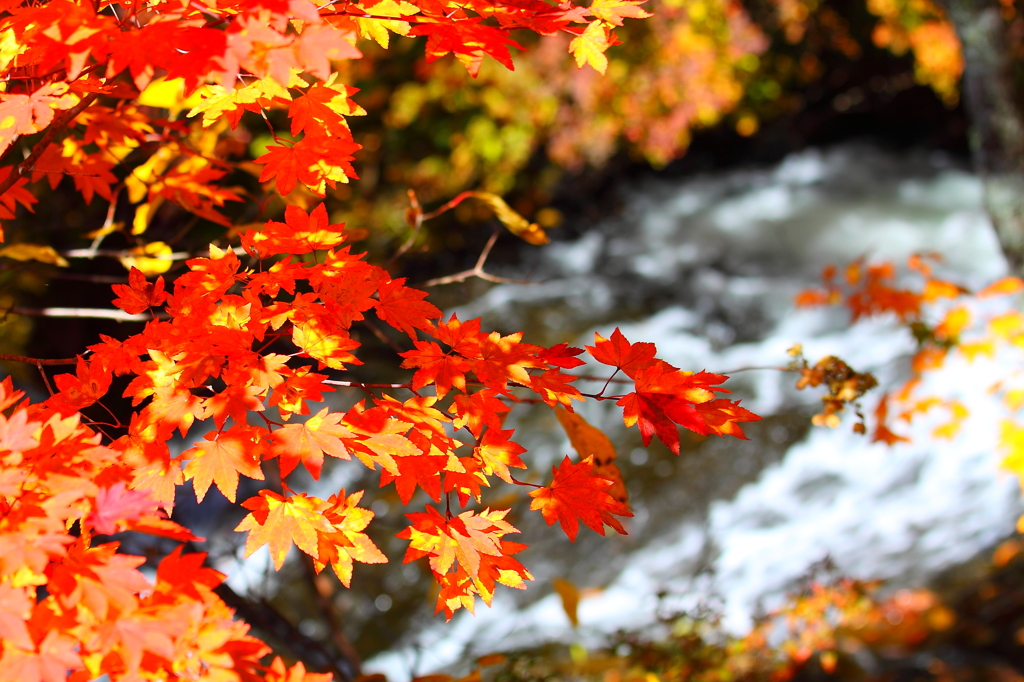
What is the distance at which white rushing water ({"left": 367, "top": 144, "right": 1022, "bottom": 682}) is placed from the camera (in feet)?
10.2

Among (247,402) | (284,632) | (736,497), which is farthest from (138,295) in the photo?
(736,497)

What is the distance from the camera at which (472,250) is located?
5.57m

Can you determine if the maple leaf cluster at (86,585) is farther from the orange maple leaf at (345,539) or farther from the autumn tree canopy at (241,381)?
the orange maple leaf at (345,539)

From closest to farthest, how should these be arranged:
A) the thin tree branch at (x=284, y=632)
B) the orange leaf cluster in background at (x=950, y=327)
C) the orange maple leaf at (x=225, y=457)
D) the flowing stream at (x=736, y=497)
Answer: the orange maple leaf at (x=225, y=457), the thin tree branch at (x=284, y=632), the orange leaf cluster in background at (x=950, y=327), the flowing stream at (x=736, y=497)

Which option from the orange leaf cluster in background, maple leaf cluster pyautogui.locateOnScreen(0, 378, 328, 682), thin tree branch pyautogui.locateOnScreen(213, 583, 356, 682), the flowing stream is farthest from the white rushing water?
maple leaf cluster pyautogui.locateOnScreen(0, 378, 328, 682)

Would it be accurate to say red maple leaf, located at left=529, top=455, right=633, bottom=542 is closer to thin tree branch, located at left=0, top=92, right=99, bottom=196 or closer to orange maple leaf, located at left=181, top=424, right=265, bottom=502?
orange maple leaf, located at left=181, top=424, right=265, bottom=502

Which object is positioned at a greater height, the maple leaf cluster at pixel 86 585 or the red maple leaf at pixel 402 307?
the red maple leaf at pixel 402 307

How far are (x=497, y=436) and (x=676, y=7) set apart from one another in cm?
497

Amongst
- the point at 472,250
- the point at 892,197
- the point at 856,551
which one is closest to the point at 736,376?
the point at 856,551

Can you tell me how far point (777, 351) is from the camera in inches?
163

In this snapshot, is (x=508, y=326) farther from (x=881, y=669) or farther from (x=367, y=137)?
(x=881, y=669)

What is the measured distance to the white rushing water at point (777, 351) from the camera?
3.12 meters

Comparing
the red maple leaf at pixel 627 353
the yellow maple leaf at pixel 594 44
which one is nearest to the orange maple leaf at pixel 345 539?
the red maple leaf at pixel 627 353

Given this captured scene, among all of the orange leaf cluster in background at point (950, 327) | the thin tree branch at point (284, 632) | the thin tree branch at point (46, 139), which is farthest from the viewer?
the orange leaf cluster in background at point (950, 327)
